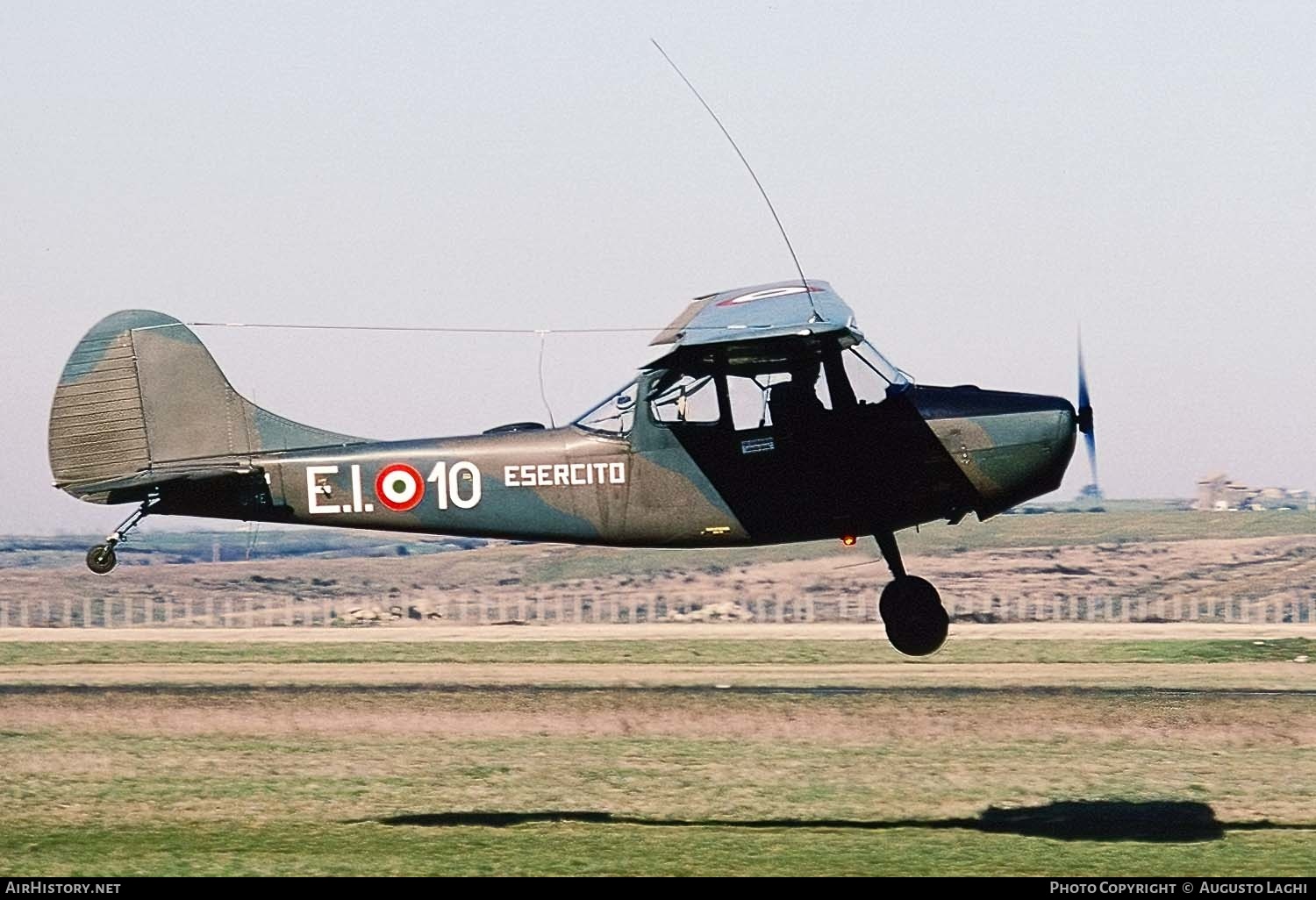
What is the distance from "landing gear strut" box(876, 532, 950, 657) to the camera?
1667cm

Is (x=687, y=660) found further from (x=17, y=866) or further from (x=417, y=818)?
(x=17, y=866)

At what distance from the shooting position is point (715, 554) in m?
68.2

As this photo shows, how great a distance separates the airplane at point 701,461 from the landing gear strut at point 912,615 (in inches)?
0.7

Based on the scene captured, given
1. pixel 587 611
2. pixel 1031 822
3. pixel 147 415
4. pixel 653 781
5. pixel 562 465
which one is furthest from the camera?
pixel 587 611

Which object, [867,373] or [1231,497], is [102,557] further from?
[1231,497]

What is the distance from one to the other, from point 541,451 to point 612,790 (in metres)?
5.29

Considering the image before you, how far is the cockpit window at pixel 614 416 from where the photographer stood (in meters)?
16.5

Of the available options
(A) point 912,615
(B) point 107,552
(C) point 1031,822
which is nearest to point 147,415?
(B) point 107,552

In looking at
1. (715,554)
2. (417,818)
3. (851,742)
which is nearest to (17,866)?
(417,818)

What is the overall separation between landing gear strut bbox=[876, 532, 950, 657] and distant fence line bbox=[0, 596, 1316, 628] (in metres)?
36.0

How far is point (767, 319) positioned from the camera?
15.5 meters

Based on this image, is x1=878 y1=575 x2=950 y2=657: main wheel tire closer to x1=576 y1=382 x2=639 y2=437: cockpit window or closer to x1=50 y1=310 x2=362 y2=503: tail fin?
x1=576 y1=382 x2=639 y2=437: cockpit window

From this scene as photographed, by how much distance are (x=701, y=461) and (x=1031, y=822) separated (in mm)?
5760

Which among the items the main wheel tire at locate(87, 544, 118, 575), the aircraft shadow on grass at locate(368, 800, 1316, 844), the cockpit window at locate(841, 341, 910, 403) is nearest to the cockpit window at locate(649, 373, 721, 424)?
the cockpit window at locate(841, 341, 910, 403)
